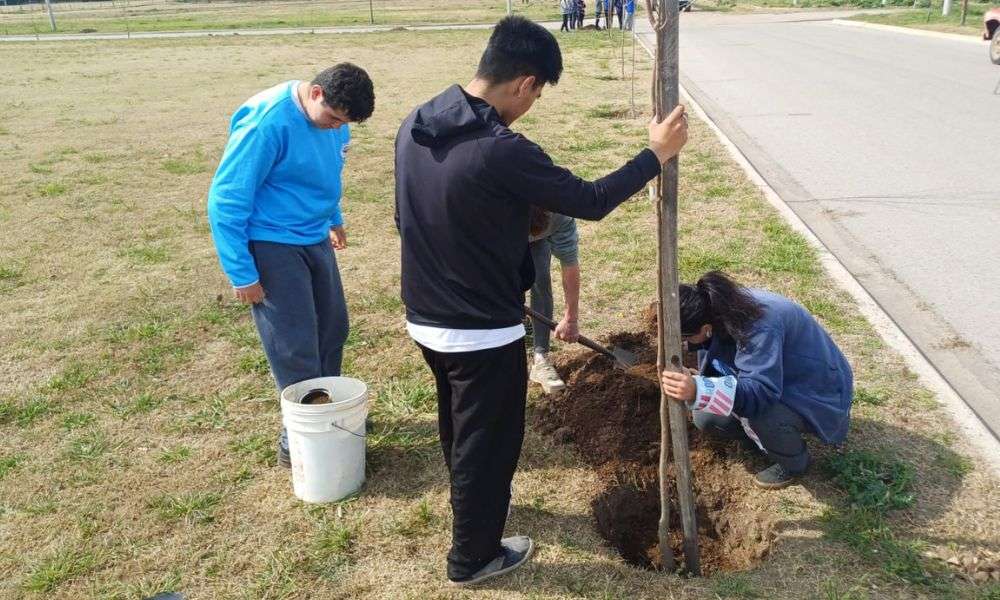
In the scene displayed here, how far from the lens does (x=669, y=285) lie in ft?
8.38

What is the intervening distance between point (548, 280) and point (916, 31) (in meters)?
23.1

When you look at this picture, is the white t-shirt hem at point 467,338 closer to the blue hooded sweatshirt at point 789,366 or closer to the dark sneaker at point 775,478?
the blue hooded sweatshirt at point 789,366

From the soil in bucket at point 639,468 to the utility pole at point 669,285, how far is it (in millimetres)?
272

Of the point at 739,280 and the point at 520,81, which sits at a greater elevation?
the point at 520,81

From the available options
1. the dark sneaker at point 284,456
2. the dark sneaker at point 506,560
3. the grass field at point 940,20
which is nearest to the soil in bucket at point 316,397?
the dark sneaker at point 284,456

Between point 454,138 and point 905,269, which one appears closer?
point 454,138

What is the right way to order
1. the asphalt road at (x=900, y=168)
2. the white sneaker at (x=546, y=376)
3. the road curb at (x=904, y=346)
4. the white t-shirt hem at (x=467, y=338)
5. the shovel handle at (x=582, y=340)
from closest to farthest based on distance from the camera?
the white t-shirt hem at (x=467, y=338)
the road curb at (x=904, y=346)
the shovel handle at (x=582, y=340)
the white sneaker at (x=546, y=376)
the asphalt road at (x=900, y=168)

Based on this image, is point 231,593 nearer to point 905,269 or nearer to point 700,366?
point 700,366

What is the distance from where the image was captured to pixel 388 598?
8.89 ft

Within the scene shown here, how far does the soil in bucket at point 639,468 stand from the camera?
10.2ft

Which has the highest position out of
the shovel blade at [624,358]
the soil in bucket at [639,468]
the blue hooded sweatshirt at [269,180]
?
the blue hooded sweatshirt at [269,180]

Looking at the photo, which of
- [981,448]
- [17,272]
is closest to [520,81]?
[981,448]

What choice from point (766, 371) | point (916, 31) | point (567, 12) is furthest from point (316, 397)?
point (567, 12)

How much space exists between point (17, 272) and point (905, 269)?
22.3 ft
